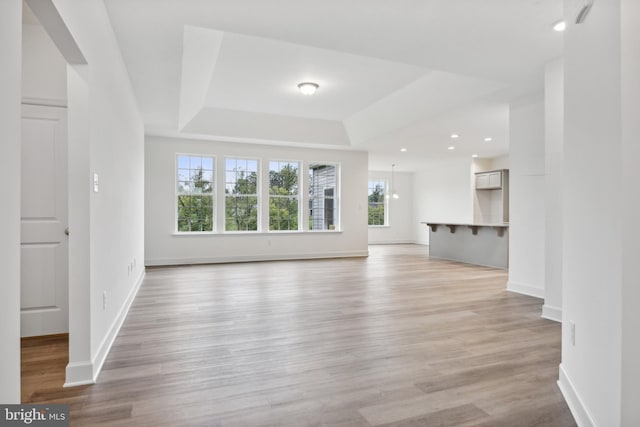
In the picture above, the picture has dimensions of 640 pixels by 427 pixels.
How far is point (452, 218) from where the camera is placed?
456 inches

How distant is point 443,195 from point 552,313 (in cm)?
842

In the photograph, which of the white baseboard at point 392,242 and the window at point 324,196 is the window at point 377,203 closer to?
the white baseboard at point 392,242

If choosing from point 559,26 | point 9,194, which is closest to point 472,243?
point 559,26

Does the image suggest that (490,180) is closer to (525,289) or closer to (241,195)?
(525,289)

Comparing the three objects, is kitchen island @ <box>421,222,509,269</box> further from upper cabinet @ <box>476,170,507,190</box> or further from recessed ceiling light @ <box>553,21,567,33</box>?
recessed ceiling light @ <box>553,21,567,33</box>

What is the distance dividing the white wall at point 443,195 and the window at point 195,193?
7046 mm

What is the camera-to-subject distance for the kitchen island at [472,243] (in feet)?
23.3

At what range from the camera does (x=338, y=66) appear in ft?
16.0

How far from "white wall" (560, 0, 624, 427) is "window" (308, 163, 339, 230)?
7027mm

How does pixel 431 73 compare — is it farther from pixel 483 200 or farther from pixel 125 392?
pixel 483 200

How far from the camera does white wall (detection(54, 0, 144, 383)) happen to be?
231cm

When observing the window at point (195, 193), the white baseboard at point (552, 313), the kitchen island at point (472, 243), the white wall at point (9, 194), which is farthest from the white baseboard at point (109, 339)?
the kitchen island at point (472, 243)

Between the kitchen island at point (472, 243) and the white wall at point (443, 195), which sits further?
the white wall at point (443, 195)

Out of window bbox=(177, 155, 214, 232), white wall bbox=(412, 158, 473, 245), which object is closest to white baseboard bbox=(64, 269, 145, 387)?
window bbox=(177, 155, 214, 232)
